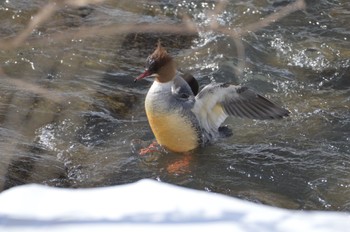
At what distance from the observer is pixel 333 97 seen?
20.8ft

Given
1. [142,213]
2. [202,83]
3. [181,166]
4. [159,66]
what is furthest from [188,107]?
[142,213]

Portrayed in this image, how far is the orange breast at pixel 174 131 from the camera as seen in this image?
5445 mm

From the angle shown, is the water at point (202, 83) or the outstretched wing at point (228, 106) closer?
the water at point (202, 83)

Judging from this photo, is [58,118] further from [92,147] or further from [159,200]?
[159,200]

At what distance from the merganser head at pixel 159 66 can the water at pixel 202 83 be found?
548 mm

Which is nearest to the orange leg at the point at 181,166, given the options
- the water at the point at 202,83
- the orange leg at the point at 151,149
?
the water at the point at 202,83

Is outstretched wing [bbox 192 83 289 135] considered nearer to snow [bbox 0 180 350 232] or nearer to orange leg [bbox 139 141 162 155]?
orange leg [bbox 139 141 162 155]

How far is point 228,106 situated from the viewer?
18.6 ft

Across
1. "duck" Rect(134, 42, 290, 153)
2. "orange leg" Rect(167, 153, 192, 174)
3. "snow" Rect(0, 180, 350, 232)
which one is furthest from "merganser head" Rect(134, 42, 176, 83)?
"snow" Rect(0, 180, 350, 232)

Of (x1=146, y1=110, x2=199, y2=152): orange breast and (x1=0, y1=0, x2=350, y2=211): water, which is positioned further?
(x1=146, y1=110, x2=199, y2=152): orange breast

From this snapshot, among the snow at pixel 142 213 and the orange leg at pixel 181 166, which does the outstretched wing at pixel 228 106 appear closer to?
the orange leg at pixel 181 166

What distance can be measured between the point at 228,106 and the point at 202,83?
1.03 metres

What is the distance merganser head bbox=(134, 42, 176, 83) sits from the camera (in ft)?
18.1

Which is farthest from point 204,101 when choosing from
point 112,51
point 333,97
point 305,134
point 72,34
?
point 72,34
